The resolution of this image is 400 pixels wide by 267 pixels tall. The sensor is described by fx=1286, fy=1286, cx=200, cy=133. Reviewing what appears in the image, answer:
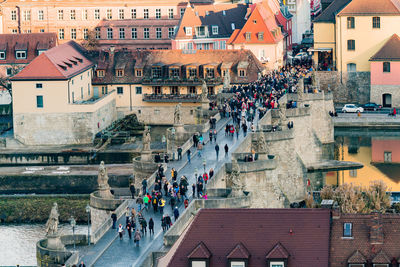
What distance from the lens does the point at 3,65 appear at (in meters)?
167

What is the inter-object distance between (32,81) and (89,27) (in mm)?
46887

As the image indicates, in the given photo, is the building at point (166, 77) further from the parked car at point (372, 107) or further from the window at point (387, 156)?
the window at point (387, 156)

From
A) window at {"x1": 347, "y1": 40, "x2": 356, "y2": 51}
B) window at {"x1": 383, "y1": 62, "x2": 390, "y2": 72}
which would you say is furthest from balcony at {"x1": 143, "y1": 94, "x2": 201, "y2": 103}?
window at {"x1": 383, "y1": 62, "x2": 390, "y2": 72}

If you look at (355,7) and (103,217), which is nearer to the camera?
(103,217)

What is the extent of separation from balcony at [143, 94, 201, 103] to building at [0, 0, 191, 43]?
35258 mm

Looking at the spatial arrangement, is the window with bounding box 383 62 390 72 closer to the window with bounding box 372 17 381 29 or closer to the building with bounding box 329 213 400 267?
the window with bounding box 372 17 381 29

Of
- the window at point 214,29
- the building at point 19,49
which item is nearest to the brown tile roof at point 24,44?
the building at point 19,49

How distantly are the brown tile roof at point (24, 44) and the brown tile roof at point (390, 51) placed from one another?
4336 cm

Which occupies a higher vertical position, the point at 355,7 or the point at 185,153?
the point at 355,7

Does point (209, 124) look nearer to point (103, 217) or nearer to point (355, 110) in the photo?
point (103, 217)

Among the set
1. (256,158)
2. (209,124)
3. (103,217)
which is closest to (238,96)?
(209,124)

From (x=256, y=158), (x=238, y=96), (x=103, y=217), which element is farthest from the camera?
(x=238, y=96)

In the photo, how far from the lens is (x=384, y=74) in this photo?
155250 mm

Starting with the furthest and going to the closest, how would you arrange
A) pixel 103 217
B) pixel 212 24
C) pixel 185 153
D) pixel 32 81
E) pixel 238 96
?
1. pixel 212 24
2. pixel 32 81
3. pixel 238 96
4. pixel 185 153
5. pixel 103 217
